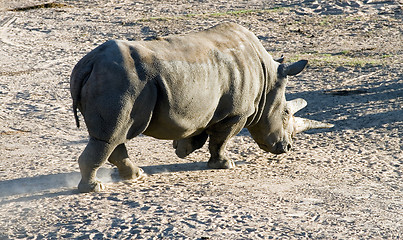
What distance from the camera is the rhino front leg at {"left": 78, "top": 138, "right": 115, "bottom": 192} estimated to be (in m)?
6.30

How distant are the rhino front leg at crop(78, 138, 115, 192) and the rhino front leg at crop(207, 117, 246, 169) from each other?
1471 mm

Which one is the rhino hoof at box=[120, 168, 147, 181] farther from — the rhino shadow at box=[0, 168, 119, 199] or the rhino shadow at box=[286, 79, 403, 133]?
the rhino shadow at box=[286, 79, 403, 133]

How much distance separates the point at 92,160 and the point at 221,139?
169 cm

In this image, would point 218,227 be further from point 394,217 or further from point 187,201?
point 394,217

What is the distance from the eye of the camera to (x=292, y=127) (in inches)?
327

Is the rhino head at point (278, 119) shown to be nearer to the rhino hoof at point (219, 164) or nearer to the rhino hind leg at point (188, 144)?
the rhino hoof at point (219, 164)

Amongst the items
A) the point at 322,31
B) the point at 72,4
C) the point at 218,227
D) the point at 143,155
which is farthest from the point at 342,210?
the point at 72,4

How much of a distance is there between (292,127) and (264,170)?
0.85m

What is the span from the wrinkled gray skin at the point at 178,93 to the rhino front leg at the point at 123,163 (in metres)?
0.01

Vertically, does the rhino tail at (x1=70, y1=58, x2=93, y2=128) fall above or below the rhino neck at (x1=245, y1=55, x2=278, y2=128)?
above

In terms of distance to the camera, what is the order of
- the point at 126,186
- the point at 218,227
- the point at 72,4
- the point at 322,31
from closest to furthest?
1. the point at 218,227
2. the point at 126,186
3. the point at 322,31
4. the point at 72,4

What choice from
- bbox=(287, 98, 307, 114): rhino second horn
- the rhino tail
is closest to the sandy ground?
bbox=(287, 98, 307, 114): rhino second horn

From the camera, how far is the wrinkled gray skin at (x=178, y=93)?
6156mm

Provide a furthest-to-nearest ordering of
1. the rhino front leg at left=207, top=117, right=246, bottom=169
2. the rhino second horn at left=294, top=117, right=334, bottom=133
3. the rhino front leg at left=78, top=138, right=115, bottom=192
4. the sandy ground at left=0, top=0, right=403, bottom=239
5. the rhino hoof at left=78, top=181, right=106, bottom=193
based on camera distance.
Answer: the rhino second horn at left=294, top=117, right=334, bottom=133
the rhino front leg at left=207, top=117, right=246, bottom=169
the rhino hoof at left=78, top=181, right=106, bottom=193
the rhino front leg at left=78, top=138, right=115, bottom=192
the sandy ground at left=0, top=0, right=403, bottom=239
